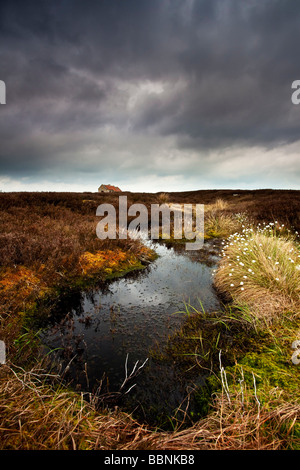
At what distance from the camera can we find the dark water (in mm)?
2590

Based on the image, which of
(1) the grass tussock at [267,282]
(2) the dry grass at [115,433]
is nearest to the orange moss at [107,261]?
(1) the grass tussock at [267,282]

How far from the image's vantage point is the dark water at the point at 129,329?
2590 millimetres

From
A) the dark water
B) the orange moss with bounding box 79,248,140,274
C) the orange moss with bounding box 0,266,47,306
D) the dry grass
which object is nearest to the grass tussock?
the dark water

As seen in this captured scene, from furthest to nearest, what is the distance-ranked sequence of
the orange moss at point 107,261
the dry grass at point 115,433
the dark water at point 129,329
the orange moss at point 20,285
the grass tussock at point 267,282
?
the orange moss at point 107,261, the orange moss at point 20,285, the grass tussock at point 267,282, the dark water at point 129,329, the dry grass at point 115,433

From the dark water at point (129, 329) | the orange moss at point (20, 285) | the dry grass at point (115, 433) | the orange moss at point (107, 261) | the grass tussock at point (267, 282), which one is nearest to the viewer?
the dry grass at point (115, 433)

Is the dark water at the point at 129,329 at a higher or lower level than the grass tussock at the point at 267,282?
lower

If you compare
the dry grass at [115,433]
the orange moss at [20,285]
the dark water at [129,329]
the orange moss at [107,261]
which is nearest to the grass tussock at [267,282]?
the dark water at [129,329]

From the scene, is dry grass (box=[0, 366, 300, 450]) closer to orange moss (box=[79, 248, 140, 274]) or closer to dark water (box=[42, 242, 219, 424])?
dark water (box=[42, 242, 219, 424])

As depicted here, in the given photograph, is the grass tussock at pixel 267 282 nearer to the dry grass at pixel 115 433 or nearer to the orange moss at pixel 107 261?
the dry grass at pixel 115 433

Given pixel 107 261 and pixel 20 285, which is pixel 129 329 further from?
pixel 107 261

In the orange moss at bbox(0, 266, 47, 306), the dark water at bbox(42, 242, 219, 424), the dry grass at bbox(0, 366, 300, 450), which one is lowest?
the dark water at bbox(42, 242, 219, 424)

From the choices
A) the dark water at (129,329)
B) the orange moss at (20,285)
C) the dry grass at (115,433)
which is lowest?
the dark water at (129,329)

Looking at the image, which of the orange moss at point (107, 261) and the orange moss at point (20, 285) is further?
the orange moss at point (107, 261)
